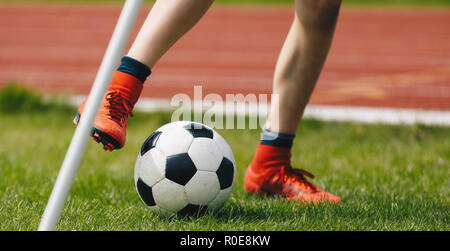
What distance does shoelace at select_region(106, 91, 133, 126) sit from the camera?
2.52 m

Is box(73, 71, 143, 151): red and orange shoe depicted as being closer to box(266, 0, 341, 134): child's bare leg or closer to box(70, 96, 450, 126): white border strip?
box(266, 0, 341, 134): child's bare leg

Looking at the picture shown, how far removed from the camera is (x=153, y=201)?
8.87 feet

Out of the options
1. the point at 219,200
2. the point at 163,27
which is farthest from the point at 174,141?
the point at 163,27

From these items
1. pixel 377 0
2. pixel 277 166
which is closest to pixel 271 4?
pixel 377 0

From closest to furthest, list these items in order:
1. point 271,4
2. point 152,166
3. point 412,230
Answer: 1. point 412,230
2. point 152,166
3. point 271,4

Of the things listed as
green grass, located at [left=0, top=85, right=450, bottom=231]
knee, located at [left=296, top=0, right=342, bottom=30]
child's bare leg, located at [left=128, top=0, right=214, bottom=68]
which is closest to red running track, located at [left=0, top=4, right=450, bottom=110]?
green grass, located at [left=0, top=85, right=450, bottom=231]

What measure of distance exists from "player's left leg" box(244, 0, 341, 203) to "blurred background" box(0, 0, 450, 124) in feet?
8.57

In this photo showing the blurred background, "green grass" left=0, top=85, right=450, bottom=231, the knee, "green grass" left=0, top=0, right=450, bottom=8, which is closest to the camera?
"green grass" left=0, top=85, right=450, bottom=231

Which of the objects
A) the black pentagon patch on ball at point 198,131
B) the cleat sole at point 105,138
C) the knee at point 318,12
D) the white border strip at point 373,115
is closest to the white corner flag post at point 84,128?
the cleat sole at point 105,138

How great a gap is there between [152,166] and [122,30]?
852 mm

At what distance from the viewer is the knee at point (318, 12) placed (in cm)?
287

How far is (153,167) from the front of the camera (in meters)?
2.70
